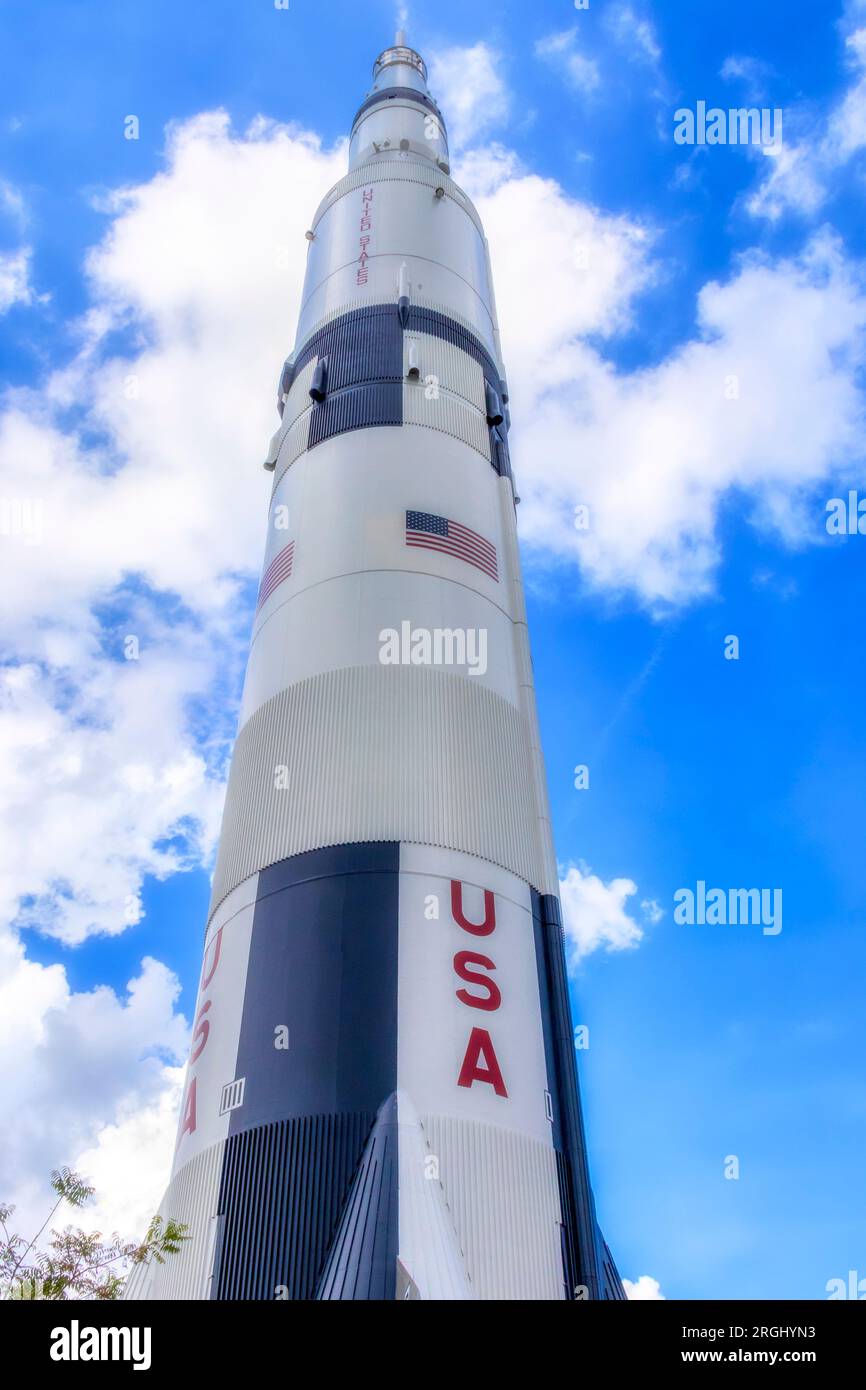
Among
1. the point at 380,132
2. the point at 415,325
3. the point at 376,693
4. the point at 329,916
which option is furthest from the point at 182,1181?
the point at 380,132

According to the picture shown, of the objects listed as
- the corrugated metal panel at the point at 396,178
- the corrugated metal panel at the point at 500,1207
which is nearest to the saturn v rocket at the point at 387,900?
the corrugated metal panel at the point at 500,1207

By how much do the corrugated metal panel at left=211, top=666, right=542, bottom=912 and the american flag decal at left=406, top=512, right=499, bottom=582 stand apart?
255 centimetres

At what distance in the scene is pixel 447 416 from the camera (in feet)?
67.9

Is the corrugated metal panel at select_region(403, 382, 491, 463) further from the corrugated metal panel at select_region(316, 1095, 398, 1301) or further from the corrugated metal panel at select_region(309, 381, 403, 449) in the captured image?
the corrugated metal panel at select_region(316, 1095, 398, 1301)

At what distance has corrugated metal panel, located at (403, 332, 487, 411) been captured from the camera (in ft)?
69.2

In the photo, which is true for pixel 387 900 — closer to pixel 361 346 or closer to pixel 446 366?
pixel 446 366

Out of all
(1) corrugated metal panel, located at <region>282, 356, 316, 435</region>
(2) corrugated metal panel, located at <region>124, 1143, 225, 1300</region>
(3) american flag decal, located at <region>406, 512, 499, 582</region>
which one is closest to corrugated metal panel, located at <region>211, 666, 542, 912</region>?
(3) american flag decal, located at <region>406, 512, 499, 582</region>

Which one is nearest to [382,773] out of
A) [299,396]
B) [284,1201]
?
[284,1201]

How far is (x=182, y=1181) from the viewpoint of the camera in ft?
45.2

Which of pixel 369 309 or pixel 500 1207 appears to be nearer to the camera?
pixel 500 1207

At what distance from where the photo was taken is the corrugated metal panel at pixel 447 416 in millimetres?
20344

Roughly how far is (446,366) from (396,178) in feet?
21.9

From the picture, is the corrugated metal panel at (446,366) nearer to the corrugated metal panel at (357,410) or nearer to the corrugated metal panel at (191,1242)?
the corrugated metal panel at (357,410)
